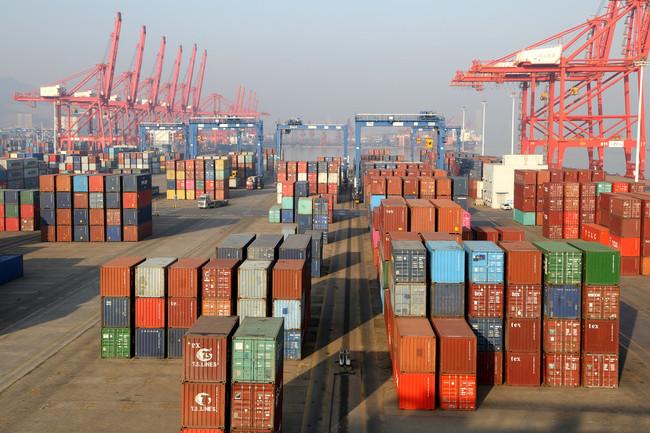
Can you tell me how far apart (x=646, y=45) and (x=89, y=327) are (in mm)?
103803

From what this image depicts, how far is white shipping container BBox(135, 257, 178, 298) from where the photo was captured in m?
27.3

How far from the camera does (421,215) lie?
34125 millimetres

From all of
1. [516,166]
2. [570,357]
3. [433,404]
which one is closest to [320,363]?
[433,404]

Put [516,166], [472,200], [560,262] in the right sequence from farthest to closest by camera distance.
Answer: [472,200]
[516,166]
[560,262]

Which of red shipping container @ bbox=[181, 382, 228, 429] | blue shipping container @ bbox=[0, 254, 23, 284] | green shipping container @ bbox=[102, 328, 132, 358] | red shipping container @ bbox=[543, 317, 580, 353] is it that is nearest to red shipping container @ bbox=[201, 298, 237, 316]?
green shipping container @ bbox=[102, 328, 132, 358]

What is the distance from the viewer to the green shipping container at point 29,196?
6171 centimetres

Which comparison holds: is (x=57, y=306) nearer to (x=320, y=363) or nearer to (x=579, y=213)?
(x=320, y=363)

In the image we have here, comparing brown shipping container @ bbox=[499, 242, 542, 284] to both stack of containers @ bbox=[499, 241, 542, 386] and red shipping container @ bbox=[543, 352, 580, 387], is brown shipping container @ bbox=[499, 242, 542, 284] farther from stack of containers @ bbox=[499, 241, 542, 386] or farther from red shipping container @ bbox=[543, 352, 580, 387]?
red shipping container @ bbox=[543, 352, 580, 387]

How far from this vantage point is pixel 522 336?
976 inches

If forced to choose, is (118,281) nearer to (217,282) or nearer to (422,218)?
(217,282)

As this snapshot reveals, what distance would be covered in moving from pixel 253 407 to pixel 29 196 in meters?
51.9

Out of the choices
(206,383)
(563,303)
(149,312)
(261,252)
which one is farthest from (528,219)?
(206,383)

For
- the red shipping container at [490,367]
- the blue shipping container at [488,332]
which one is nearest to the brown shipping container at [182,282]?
the blue shipping container at [488,332]

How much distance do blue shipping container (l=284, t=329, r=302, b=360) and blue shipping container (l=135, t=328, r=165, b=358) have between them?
568 centimetres
